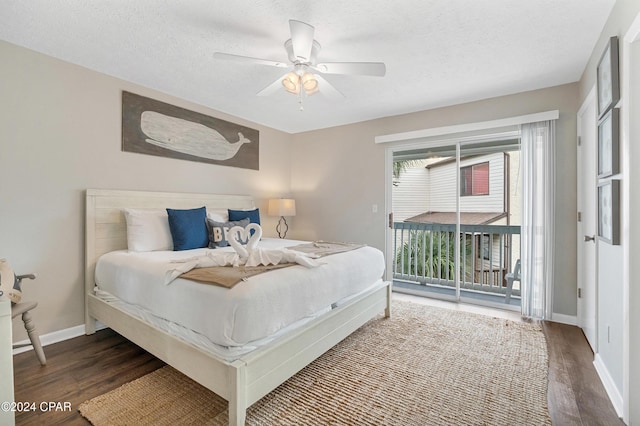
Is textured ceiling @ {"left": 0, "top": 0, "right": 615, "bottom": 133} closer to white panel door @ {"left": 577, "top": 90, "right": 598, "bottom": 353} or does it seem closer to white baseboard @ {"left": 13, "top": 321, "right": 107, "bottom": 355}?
white panel door @ {"left": 577, "top": 90, "right": 598, "bottom": 353}

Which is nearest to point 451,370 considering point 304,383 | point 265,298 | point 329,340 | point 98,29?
point 329,340

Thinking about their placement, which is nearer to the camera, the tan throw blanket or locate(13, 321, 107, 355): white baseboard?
the tan throw blanket

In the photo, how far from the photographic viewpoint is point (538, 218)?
3.08m

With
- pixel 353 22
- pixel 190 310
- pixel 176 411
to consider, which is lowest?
pixel 176 411

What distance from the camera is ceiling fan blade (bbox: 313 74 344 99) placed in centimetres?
234

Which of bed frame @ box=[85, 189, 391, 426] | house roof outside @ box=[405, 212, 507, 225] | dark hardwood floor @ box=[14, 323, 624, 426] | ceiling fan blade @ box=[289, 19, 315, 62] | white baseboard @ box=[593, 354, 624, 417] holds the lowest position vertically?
dark hardwood floor @ box=[14, 323, 624, 426]

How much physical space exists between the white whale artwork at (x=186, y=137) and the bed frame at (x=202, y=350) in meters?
0.54

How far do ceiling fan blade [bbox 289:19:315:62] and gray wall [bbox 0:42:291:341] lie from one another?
79.6 inches

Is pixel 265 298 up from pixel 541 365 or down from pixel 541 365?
up

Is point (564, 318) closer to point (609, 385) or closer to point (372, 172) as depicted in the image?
point (609, 385)

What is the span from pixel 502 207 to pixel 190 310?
362cm

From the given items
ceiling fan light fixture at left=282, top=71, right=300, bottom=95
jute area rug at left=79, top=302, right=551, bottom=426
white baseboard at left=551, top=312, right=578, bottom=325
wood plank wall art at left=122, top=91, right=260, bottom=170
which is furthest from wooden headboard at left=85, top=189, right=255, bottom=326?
white baseboard at left=551, top=312, right=578, bottom=325

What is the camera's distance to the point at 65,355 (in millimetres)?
2293

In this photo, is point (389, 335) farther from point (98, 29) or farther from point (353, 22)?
point (98, 29)
